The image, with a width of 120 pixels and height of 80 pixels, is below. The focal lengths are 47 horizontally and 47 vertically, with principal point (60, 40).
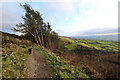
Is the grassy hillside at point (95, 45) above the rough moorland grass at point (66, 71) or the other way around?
the other way around

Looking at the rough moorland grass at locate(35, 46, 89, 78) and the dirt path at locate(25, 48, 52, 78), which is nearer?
the dirt path at locate(25, 48, 52, 78)

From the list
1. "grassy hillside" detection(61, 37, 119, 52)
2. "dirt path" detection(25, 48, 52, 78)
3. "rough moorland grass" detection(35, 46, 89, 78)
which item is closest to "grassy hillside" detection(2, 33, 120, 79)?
"rough moorland grass" detection(35, 46, 89, 78)

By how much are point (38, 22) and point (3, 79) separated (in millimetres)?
14566

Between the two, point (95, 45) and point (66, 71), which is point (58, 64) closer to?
point (66, 71)

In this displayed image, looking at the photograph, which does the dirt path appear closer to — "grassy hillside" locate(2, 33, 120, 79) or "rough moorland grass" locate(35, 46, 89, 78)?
"grassy hillside" locate(2, 33, 120, 79)

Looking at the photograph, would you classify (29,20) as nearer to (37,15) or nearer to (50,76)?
(37,15)

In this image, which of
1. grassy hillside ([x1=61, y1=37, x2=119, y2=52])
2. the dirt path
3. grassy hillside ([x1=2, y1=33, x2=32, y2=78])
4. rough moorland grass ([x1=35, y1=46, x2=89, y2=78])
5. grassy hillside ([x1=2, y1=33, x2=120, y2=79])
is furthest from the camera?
grassy hillside ([x1=61, y1=37, x2=119, y2=52])

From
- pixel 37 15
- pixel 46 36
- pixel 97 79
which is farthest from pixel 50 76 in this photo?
pixel 46 36

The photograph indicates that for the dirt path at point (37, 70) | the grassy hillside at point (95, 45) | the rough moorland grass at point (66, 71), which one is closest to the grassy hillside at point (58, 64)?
the rough moorland grass at point (66, 71)

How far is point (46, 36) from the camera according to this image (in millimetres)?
19703

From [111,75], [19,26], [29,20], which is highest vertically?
[29,20]

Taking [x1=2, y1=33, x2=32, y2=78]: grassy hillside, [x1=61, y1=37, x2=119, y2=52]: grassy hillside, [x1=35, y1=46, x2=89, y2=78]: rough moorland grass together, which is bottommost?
[x1=61, y1=37, x2=119, y2=52]: grassy hillside

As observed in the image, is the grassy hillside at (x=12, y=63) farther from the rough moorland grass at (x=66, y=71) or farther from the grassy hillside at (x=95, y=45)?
the grassy hillside at (x=95, y=45)

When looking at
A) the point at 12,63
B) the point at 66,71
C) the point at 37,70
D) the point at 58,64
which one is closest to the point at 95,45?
the point at 58,64
